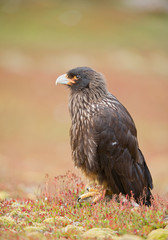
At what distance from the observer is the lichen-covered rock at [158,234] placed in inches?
150

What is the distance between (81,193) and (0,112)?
1159 cm

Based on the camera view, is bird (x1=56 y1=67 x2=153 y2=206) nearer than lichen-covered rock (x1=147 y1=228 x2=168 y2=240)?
No

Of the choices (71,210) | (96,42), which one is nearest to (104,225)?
(71,210)

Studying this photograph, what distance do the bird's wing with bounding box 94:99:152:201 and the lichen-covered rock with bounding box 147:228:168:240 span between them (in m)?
1.52

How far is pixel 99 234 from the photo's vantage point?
3.84 metres

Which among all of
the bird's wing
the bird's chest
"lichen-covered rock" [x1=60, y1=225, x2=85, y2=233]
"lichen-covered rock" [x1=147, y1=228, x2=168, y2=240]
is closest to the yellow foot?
the bird's wing

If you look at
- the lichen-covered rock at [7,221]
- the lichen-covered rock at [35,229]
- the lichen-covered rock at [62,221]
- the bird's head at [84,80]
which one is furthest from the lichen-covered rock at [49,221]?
the bird's head at [84,80]

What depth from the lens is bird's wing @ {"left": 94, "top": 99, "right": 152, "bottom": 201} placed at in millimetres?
5215

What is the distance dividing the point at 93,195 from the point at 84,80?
1.97 meters

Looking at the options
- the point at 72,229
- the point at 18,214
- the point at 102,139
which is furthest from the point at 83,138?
the point at 72,229

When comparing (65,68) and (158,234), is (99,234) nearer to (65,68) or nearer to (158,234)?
(158,234)

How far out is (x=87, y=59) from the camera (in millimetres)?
20312

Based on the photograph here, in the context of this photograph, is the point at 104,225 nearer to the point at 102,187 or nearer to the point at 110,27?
the point at 102,187

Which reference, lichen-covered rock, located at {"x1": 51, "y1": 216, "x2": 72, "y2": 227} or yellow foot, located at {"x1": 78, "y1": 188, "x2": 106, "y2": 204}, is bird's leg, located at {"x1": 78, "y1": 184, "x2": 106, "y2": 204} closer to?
yellow foot, located at {"x1": 78, "y1": 188, "x2": 106, "y2": 204}
